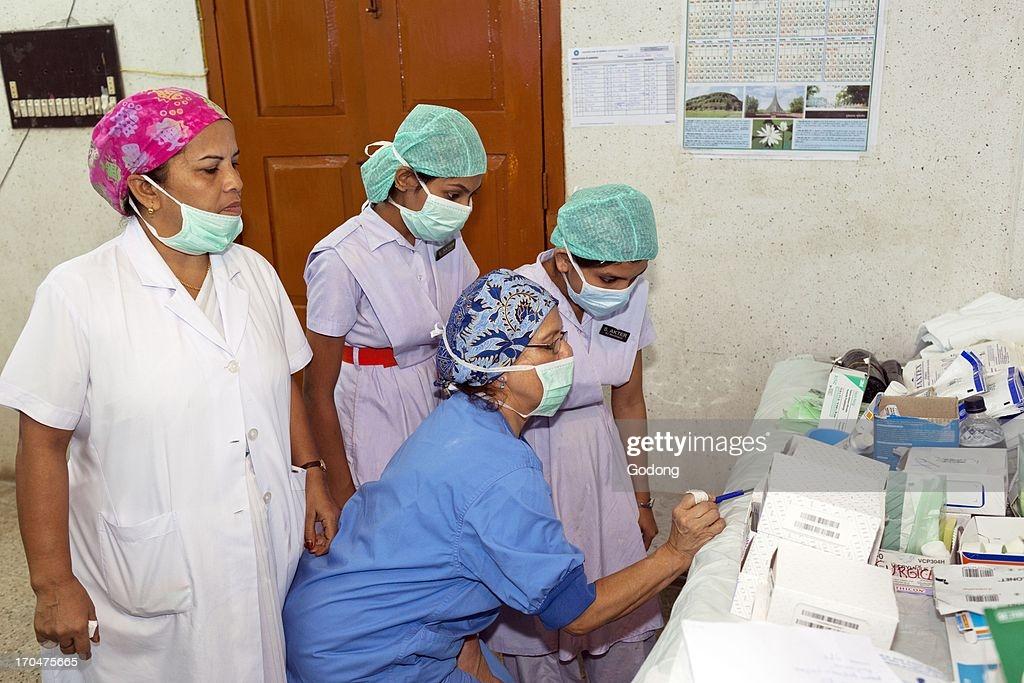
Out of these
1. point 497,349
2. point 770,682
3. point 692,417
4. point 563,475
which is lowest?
point 692,417

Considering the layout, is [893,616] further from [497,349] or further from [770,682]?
[497,349]

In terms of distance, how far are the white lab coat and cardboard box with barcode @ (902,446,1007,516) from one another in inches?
50.6

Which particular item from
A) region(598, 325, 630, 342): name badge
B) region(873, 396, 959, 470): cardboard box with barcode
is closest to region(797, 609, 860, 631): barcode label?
region(873, 396, 959, 470): cardboard box with barcode

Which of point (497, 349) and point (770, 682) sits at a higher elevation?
point (497, 349)

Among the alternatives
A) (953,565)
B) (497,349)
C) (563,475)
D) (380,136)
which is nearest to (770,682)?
(953,565)

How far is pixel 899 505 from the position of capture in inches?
60.4

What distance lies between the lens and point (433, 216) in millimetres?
2090

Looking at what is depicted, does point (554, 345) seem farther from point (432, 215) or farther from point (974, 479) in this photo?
point (974, 479)

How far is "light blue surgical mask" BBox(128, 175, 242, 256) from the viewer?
62.6 inches

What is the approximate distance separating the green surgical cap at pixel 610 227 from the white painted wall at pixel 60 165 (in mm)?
1931

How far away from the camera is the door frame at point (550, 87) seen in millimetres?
2771

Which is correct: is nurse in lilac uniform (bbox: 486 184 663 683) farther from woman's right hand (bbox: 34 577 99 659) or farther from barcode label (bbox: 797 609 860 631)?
woman's right hand (bbox: 34 577 99 659)

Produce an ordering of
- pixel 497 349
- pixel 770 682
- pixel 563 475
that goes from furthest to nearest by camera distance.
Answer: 1. pixel 563 475
2. pixel 497 349
3. pixel 770 682

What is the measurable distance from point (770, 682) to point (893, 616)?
0.22 meters
